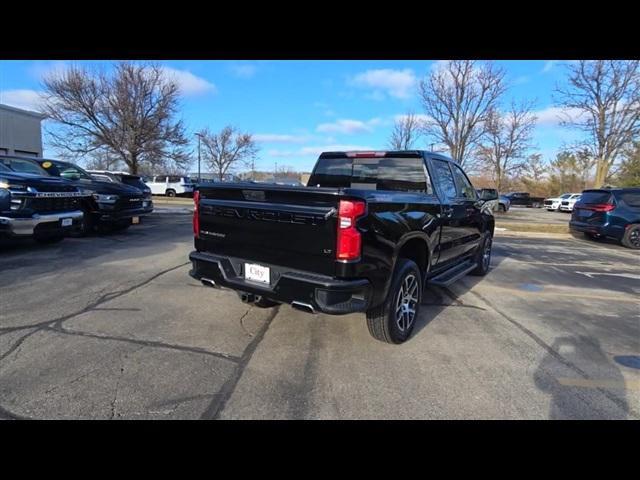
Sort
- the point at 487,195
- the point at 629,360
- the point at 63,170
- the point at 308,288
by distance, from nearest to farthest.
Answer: the point at 308,288
the point at 629,360
the point at 487,195
the point at 63,170

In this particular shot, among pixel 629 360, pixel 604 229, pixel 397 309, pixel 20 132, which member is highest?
pixel 20 132

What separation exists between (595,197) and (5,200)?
15.2 metres

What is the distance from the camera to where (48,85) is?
24031mm

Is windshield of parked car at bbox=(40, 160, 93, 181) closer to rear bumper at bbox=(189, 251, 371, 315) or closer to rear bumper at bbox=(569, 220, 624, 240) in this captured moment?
rear bumper at bbox=(189, 251, 371, 315)

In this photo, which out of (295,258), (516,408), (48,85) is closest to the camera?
(516,408)

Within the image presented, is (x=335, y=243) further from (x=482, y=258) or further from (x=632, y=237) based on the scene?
(x=632, y=237)

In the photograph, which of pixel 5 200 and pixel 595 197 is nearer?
pixel 5 200

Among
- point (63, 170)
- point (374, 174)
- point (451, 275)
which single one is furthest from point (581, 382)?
point (63, 170)

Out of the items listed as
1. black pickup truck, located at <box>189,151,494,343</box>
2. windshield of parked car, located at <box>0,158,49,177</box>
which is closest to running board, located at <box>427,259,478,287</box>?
black pickup truck, located at <box>189,151,494,343</box>

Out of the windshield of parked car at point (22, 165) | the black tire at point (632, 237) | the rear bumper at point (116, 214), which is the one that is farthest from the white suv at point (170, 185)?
the black tire at point (632, 237)

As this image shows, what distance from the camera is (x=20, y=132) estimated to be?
25.3 meters

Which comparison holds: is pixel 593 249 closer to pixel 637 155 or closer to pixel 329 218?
pixel 329 218
